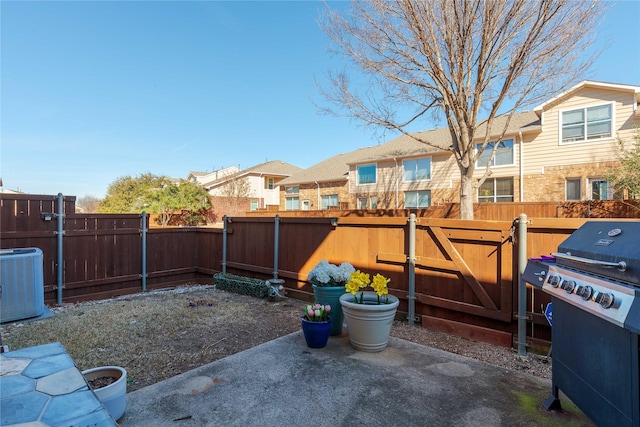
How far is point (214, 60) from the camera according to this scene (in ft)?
35.7

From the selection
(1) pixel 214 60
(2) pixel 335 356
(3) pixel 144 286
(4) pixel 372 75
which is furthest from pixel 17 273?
(1) pixel 214 60

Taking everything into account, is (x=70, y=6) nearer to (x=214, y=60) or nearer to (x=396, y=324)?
(x=214, y=60)

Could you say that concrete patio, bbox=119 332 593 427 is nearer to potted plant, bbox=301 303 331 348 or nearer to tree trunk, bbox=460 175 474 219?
potted plant, bbox=301 303 331 348

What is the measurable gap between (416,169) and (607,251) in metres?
16.7

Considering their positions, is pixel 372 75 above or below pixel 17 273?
above

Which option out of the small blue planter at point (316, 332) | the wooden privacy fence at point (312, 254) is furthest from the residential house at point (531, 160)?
Answer: the small blue planter at point (316, 332)

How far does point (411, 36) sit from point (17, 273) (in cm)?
802

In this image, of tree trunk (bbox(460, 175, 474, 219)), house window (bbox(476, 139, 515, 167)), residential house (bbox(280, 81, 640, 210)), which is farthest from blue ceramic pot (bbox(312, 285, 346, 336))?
house window (bbox(476, 139, 515, 167))

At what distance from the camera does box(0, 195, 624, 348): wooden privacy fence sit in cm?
363

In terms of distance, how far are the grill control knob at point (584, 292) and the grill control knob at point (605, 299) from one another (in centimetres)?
7

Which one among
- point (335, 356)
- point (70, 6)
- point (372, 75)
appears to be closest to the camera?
point (335, 356)

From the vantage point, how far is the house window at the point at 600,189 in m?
12.1

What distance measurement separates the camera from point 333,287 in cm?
383

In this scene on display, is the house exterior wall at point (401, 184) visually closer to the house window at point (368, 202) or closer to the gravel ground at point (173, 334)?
the house window at point (368, 202)
